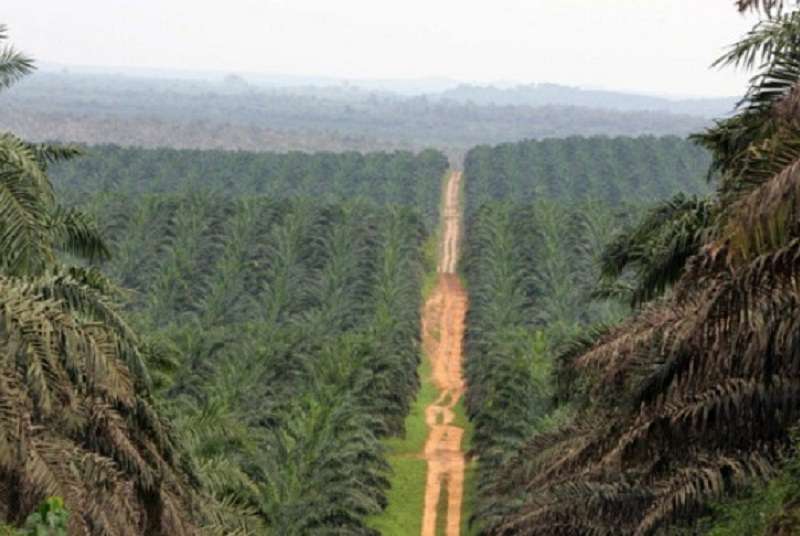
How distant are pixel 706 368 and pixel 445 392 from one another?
33.6 metres

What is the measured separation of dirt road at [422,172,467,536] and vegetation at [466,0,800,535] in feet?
49.6

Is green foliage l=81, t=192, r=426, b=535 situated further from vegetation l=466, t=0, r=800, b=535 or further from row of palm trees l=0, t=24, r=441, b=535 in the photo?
vegetation l=466, t=0, r=800, b=535

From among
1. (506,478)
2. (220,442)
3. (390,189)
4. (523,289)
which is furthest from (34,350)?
(390,189)

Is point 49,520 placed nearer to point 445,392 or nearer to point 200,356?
point 200,356

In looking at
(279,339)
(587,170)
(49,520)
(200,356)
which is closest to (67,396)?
(49,520)

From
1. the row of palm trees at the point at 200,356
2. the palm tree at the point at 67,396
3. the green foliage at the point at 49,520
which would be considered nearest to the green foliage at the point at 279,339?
the row of palm trees at the point at 200,356

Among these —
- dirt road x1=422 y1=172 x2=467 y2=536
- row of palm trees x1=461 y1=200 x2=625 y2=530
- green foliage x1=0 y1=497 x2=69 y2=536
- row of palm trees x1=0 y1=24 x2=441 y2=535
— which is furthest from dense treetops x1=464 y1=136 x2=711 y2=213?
green foliage x1=0 y1=497 x2=69 y2=536

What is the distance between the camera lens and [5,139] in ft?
47.0

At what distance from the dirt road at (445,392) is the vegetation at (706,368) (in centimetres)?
1513

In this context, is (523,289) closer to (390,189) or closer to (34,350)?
(390,189)

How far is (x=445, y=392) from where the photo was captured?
44531 mm

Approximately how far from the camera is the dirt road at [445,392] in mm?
32062

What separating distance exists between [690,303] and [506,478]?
6.60m

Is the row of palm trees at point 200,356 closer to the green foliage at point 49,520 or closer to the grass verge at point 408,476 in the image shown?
the grass verge at point 408,476
